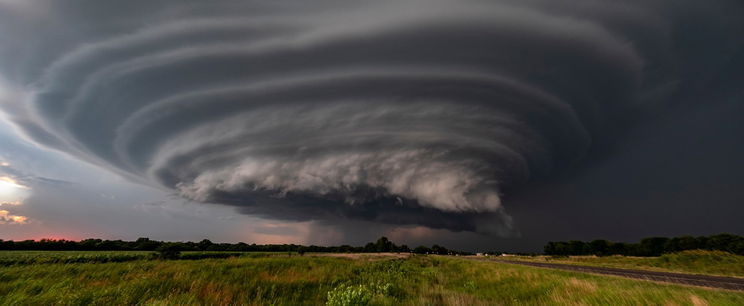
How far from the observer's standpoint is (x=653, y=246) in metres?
99.1

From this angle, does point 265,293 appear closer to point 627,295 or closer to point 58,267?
point 58,267

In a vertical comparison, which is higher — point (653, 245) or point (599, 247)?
point (653, 245)

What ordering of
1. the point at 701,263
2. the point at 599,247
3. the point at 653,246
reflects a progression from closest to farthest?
1. the point at 701,263
2. the point at 653,246
3. the point at 599,247

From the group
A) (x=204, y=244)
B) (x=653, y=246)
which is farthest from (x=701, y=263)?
(x=204, y=244)

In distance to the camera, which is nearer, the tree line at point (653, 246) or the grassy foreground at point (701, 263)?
the grassy foreground at point (701, 263)

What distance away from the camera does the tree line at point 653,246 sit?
220 feet

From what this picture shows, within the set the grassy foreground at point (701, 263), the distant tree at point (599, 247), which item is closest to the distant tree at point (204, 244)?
the grassy foreground at point (701, 263)

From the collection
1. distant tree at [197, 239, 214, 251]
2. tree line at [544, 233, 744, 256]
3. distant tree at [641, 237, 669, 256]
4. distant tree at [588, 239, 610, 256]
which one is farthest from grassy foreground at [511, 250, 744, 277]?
distant tree at [197, 239, 214, 251]

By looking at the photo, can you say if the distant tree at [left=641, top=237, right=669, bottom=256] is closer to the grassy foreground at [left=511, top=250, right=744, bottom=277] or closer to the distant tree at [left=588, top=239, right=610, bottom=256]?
the distant tree at [left=588, top=239, right=610, bottom=256]

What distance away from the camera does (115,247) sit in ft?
333

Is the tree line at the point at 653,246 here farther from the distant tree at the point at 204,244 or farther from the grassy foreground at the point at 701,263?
the distant tree at the point at 204,244

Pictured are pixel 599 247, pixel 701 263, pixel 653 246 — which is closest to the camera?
pixel 701 263

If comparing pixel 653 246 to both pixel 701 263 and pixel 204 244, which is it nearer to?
pixel 701 263

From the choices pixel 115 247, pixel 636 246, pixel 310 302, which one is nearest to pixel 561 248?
pixel 636 246
